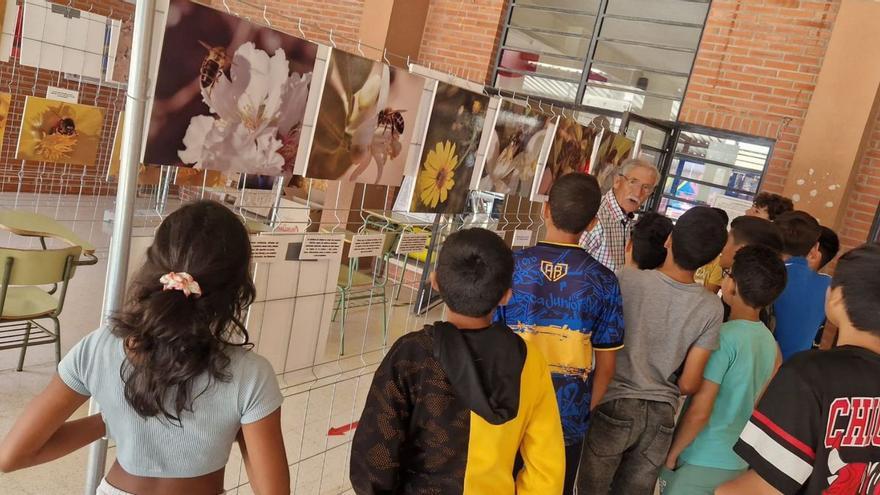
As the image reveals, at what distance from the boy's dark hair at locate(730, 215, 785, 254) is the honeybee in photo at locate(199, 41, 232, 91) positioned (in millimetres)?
2060

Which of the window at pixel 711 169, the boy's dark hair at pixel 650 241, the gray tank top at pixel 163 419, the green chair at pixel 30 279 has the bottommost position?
the green chair at pixel 30 279

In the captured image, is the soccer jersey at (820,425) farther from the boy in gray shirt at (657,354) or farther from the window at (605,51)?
the window at (605,51)

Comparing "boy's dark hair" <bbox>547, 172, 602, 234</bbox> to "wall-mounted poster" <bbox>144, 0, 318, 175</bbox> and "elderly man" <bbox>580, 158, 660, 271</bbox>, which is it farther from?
"elderly man" <bbox>580, 158, 660, 271</bbox>

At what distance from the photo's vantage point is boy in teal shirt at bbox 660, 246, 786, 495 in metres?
2.03

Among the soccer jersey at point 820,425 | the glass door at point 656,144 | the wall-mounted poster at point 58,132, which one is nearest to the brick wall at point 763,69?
the glass door at point 656,144

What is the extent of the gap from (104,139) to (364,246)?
6.42m

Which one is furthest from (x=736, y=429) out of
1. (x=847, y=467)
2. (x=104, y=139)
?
(x=104, y=139)

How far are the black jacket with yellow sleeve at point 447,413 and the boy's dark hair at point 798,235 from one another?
82.9 inches

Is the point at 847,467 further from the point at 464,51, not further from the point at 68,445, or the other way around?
the point at 464,51

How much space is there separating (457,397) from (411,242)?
1.10 metres

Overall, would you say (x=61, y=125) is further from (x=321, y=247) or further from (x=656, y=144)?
(x=656, y=144)

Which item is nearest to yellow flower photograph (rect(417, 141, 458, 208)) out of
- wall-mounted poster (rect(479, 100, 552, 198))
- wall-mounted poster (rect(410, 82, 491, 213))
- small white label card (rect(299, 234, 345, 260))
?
wall-mounted poster (rect(410, 82, 491, 213))

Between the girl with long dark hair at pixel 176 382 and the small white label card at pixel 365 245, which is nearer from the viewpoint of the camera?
the girl with long dark hair at pixel 176 382

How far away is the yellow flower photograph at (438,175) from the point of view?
2.46 metres
